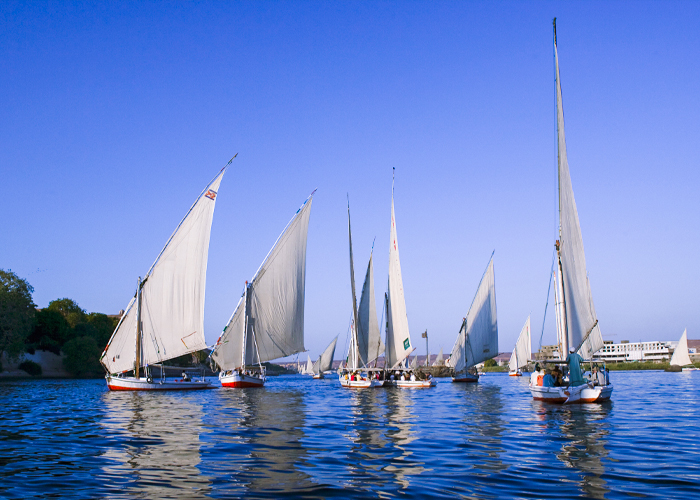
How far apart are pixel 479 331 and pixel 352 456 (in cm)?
6023

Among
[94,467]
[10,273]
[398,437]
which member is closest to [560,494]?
[398,437]

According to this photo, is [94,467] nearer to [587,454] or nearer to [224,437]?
[224,437]

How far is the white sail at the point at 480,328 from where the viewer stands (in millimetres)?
71375

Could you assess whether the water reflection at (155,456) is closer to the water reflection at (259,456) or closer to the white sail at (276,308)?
the water reflection at (259,456)

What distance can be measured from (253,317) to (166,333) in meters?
9.84

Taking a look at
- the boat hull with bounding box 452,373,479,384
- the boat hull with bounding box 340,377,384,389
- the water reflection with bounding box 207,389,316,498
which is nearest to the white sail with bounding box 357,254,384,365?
the boat hull with bounding box 340,377,384,389

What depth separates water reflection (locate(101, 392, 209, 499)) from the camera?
1073cm

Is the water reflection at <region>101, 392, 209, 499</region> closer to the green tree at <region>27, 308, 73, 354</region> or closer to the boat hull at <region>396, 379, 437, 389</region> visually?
the boat hull at <region>396, 379, 437, 389</region>

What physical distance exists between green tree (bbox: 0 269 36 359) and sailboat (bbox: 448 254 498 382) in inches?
2664

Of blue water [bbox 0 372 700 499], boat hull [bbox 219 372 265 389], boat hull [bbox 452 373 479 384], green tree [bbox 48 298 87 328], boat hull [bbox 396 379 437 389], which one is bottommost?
boat hull [bbox 452 373 479 384]

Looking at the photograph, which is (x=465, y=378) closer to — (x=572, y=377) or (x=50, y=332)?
(x=572, y=377)

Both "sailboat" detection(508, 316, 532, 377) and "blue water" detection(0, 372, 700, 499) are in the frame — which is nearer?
"blue water" detection(0, 372, 700, 499)

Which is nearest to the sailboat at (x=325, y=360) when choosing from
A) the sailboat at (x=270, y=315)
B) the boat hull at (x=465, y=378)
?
the boat hull at (x=465, y=378)

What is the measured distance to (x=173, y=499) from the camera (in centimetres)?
984
